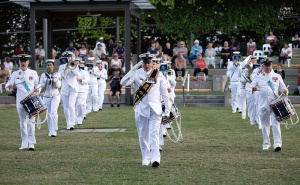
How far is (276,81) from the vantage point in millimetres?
19172

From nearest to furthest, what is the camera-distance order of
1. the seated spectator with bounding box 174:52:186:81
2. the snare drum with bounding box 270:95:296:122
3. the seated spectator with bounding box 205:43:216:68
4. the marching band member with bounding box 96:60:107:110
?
the snare drum with bounding box 270:95:296:122, the marching band member with bounding box 96:60:107:110, the seated spectator with bounding box 174:52:186:81, the seated spectator with bounding box 205:43:216:68

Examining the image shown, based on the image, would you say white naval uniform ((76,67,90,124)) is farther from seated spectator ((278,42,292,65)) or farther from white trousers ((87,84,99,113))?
seated spectator ((278,42,292,65))

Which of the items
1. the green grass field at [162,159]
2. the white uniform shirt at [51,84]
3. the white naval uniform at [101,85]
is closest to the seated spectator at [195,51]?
A: the white naval uniform at [101,85]

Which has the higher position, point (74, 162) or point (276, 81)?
point (276, 81)

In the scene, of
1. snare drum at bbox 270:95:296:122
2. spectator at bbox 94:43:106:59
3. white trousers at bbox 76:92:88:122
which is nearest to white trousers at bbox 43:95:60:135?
white trousers at bbox 76:92:88:122

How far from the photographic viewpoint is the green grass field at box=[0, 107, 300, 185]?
14.3 meters

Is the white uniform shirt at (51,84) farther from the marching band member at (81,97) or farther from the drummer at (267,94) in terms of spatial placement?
the drummer at (267,94)

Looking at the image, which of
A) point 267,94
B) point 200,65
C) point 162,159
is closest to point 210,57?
point 200,65

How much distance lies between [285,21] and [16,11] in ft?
61.7

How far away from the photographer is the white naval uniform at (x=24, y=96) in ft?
63.5

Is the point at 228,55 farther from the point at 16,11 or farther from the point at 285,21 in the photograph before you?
the point at 16,11

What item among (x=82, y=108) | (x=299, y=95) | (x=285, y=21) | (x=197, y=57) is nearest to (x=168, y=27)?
(x=285, y=21)

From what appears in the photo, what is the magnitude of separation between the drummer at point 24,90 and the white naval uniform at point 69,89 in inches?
226

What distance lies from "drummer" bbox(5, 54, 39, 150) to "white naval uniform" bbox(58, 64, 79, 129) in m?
5.74
